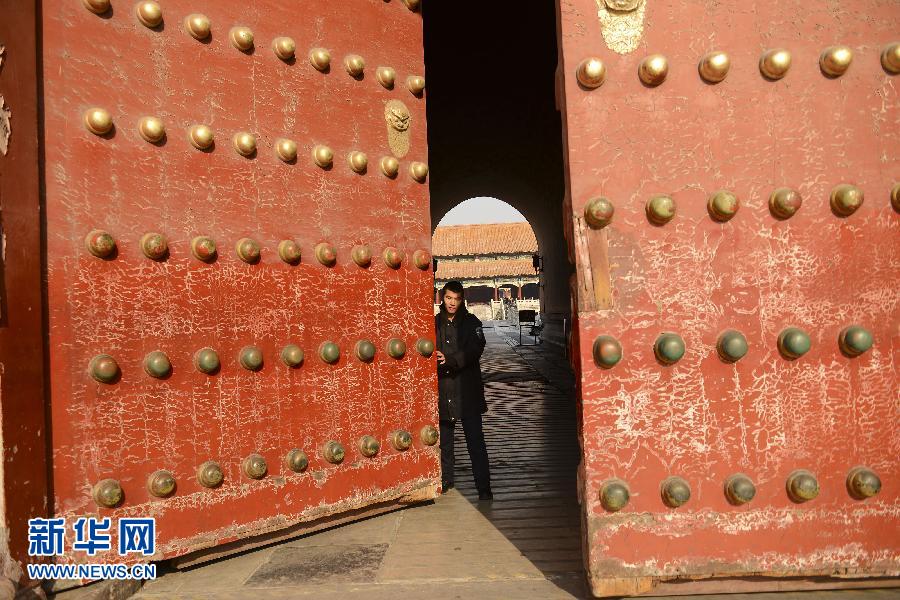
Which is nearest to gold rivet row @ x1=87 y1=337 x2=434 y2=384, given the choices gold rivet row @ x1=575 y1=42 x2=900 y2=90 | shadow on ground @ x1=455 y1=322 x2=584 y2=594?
shadow on ground @ x1=455 y1=322 x2=584 y2=594

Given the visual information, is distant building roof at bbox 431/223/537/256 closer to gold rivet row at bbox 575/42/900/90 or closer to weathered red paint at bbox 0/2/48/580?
weathered red paint at bbox 0/2/48/580

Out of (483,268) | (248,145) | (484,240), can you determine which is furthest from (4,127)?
(484,240)

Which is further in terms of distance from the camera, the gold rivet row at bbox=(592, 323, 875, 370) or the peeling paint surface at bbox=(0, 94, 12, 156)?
the peeling paint surface at bbox=(0, 94, 12, 156)

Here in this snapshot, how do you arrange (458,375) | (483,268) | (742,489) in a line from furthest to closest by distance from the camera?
(483,268)
(458,375)
(742,489)

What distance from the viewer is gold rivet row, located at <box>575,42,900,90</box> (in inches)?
73.5

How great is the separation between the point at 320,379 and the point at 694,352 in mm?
1625

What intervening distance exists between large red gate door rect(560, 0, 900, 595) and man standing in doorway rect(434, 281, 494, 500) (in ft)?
5.30

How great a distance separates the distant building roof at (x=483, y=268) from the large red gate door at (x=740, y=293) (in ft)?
125

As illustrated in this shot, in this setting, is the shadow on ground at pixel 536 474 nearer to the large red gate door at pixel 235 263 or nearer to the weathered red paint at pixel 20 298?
the large red gate door at pixel 235 263

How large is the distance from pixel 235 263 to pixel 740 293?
1.96m

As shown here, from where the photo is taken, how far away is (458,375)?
3.57m

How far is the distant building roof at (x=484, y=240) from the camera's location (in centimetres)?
4047

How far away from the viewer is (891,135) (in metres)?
1.88

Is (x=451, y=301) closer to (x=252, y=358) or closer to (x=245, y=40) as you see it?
(x=252, y=358)
